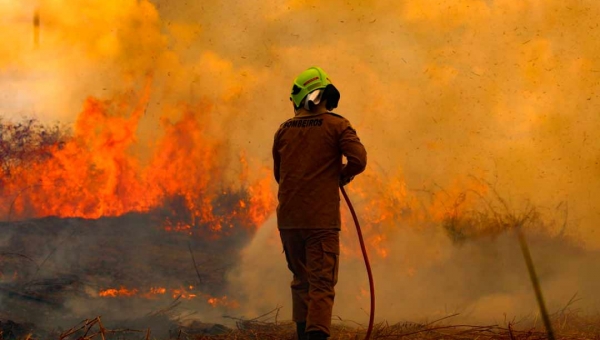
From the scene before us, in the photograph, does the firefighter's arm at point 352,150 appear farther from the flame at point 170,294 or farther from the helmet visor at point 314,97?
the flame at point 170,294

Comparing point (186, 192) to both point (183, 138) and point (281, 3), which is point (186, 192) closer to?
point (183, 138)

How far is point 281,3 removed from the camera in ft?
28.0

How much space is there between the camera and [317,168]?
4.23 metres

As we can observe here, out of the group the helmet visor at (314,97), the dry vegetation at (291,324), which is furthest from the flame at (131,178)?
the helmet visor at (314,97)

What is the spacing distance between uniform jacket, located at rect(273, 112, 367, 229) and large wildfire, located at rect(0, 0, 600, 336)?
10.3 ft

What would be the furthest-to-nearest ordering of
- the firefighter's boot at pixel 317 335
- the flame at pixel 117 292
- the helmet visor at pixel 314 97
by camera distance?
1. the flame at pixel 117 292
2. the helmet visor at pixel 314 97
3. the firefighter's boot at pixel 317 335

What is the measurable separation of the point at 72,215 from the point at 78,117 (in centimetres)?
133

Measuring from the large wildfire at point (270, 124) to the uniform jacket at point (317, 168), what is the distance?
10.3 feet

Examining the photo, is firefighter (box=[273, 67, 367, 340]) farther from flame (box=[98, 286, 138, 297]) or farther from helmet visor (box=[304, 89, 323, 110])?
flame (box=[98, 286, 138, 297])

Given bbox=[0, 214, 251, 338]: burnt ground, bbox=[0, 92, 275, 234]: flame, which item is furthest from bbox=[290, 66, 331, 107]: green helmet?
bbox=[0, 92, 275, 234]: flame

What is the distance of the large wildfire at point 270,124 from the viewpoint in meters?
7.74

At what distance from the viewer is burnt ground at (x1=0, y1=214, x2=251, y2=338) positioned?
19.5 feet

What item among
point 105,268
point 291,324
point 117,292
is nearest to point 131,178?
point 105,268

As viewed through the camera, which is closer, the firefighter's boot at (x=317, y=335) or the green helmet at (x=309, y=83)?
the firefighter's boot at (x=317, y=335)
